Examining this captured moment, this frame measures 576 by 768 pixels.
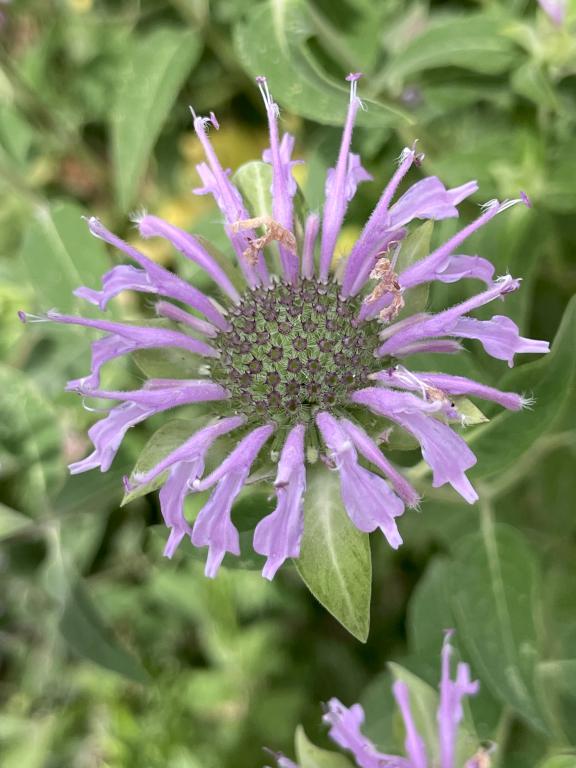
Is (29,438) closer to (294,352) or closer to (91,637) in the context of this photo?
(91,637)

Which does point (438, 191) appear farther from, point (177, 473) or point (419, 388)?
point (177, 473)

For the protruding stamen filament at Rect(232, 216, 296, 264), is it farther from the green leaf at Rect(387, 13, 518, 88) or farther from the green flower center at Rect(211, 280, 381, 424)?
the green leaf at Rect(387, 13, 518, 88)

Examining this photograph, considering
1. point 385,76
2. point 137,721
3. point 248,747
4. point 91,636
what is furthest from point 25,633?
point 385,76

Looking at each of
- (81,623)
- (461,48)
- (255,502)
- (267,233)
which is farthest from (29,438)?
(461,48)

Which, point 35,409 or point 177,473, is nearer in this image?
point 177,473

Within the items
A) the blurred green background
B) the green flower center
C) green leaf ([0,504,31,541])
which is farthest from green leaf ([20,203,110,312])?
Answer: the green flower center

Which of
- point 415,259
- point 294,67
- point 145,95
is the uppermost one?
point 145,95

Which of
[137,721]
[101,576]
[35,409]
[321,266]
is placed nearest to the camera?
[321,266]

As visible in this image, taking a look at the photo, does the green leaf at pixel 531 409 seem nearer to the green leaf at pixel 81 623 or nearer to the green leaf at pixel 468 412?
the green leaf at pixel 468 412
